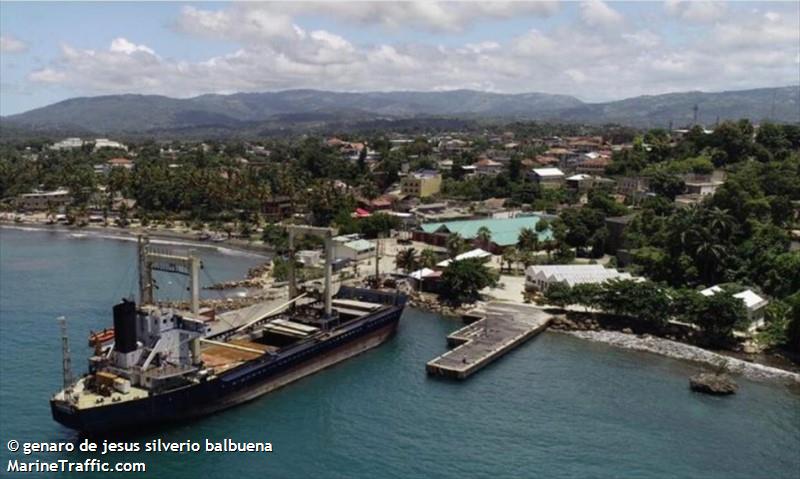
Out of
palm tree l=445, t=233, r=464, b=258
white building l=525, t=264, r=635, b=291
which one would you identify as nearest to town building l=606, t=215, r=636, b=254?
white building l=525, t=264, r=635, b=291

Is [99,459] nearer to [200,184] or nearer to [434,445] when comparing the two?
[434,445]

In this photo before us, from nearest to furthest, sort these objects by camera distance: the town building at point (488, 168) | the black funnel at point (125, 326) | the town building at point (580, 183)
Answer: the black funnel at point (125, 326) < the town building at point (580, 183) < the town building at point (488, 168)

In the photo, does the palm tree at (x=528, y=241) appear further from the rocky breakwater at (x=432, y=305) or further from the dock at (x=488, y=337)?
the dock at (x=488, y=337)

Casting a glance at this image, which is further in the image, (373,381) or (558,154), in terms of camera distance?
(558,154)

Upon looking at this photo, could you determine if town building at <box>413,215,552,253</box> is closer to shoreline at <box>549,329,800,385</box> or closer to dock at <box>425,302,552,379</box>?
dock at <box>425,302,552,379</box>

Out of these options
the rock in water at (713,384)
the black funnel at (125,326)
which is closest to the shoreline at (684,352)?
the rock in water at (713,384)

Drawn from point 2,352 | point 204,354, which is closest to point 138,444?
point 204,354
